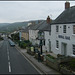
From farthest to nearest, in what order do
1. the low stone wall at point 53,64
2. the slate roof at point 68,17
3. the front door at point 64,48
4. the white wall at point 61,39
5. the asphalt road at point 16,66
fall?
the front door at point 64,48
the slate roof at point 68,17
the white wall at point 61,39
the asphalt road at point 16,66
the low stone wall at point 53,64

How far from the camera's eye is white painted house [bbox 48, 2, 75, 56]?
22766 millimetres

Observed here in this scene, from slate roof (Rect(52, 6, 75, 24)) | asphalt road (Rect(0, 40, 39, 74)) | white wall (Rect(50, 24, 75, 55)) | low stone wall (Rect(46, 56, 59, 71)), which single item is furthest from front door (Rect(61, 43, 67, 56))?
low stone wall (Rect(46, 56, 59, 71))

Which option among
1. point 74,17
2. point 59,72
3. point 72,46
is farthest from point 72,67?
point 74,17

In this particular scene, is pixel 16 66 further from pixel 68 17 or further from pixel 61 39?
pixel 68 17

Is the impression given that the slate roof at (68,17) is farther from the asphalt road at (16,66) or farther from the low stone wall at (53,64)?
the asphalt road at (16,66)

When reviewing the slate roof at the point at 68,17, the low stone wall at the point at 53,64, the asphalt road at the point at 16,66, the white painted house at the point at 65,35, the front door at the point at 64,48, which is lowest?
the asphalt road at the point at 16,66

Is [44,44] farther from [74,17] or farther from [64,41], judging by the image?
[74,17]

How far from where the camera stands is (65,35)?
2467 cm

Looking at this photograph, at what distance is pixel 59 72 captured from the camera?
53.2ft

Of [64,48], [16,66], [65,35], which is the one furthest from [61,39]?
[16,66]

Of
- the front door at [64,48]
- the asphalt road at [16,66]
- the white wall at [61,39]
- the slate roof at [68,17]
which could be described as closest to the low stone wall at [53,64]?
the asphalt road at [16,66]

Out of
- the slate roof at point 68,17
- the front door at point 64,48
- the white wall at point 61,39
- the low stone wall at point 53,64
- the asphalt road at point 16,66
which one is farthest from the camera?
the front door at point 64,48

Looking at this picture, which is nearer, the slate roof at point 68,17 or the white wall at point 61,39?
the white wall at point 61,39

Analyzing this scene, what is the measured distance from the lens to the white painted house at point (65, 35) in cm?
2277
